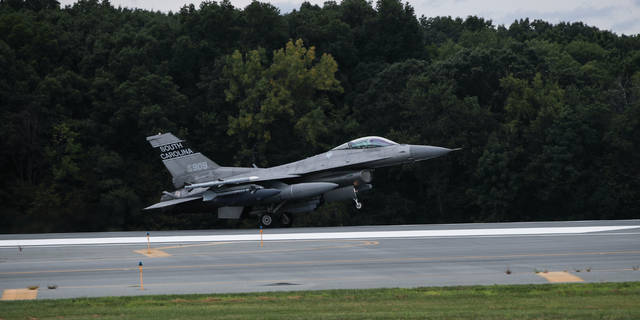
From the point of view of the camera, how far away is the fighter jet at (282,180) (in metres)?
27.2

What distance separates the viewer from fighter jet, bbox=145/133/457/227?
27.2m

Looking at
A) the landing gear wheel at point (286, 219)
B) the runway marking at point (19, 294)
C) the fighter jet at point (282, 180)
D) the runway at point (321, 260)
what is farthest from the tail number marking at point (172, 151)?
the runway marking at point (19, 294)

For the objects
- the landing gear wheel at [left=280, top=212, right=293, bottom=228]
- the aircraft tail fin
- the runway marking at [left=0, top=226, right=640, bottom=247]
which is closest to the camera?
the runway marking at [left=0, top=226, right=640, bottom=247]

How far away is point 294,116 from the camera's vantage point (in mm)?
48281

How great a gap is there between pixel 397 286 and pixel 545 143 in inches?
1385

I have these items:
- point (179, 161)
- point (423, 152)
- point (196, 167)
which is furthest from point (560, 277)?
point (179, 161)

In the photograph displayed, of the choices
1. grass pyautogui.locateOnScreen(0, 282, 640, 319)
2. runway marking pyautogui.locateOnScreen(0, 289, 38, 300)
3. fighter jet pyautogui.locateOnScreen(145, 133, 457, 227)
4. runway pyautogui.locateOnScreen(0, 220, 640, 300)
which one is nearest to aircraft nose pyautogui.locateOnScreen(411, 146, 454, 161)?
fighter jet pyautogui.locateOnScreen(145, 133, 457, 227)

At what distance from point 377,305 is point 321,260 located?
19.1ft

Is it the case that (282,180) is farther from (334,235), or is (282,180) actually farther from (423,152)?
(423,152)

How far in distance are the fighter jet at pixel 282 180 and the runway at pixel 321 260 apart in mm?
3030

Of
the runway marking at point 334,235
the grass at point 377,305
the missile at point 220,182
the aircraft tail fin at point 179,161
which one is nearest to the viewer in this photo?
→ the grass at point 377,305

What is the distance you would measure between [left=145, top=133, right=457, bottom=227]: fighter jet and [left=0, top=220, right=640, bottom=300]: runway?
303cm

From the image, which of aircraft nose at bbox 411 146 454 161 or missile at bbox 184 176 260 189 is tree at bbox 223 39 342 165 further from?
aircraft nose at bbox 411 146 454 161

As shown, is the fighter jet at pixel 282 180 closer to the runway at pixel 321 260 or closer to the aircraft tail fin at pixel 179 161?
the aircraft tail fin at pixel 179 161
